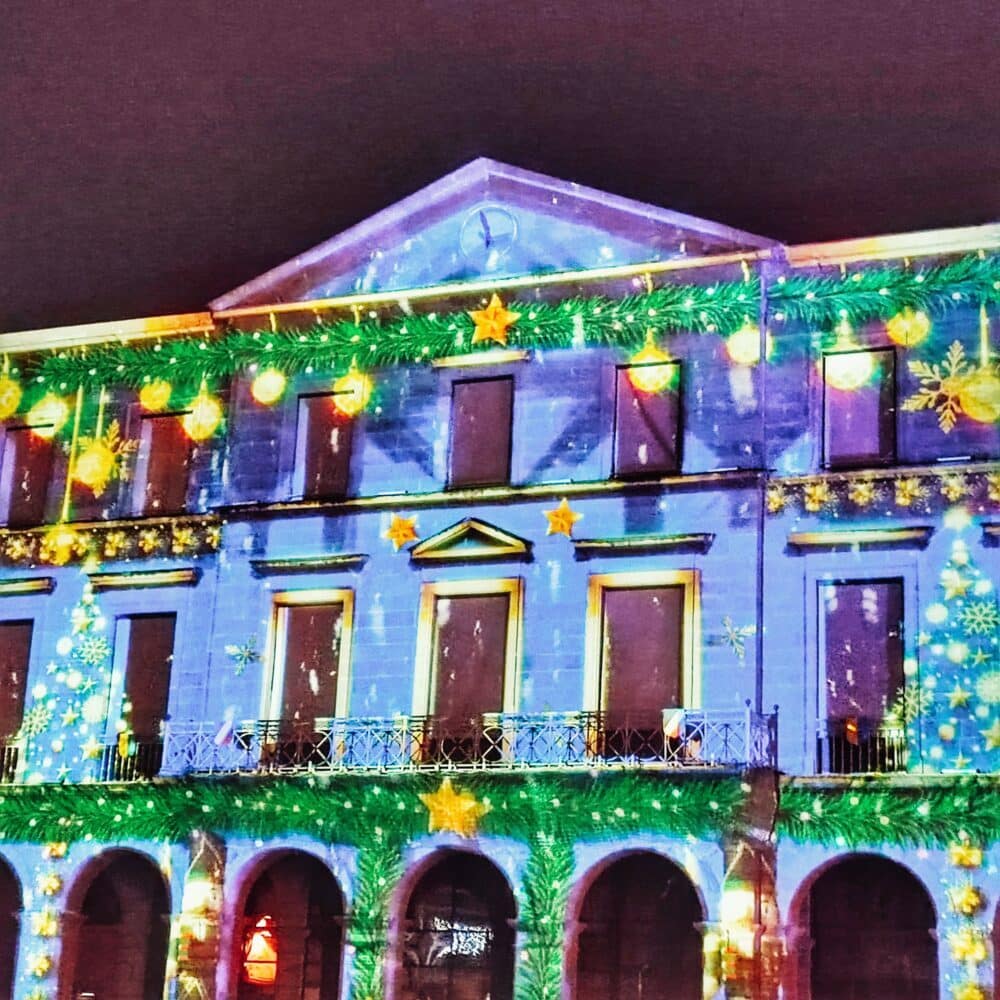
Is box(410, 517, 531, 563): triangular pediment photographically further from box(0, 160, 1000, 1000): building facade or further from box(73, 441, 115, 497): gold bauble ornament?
box(73, 441, 115, 497): gold bauble ornament

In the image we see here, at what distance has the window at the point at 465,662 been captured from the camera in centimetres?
2023

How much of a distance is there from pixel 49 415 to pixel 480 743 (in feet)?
27.5

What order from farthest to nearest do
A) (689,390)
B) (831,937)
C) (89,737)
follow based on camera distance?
1. (89,737)
2. (689,390)
3. (831,937)

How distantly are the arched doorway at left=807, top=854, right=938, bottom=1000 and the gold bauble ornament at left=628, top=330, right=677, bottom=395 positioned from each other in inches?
241

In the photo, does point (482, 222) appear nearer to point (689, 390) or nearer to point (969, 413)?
point (689, 390)

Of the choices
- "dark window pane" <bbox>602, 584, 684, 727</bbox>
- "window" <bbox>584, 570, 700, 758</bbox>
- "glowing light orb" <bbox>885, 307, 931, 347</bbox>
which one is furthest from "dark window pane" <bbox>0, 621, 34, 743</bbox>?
"glowing light orb" <bbox>885, 307, 931, 347</bbox>

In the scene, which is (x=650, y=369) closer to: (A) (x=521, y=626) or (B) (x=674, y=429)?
(B) (x=674, y=429)

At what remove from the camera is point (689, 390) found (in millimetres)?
20859

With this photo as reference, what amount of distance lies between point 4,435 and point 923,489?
12874mm

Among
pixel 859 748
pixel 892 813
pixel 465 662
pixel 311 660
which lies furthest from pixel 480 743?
pixel 892 813

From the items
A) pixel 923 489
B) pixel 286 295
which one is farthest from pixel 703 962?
pixel 286 295

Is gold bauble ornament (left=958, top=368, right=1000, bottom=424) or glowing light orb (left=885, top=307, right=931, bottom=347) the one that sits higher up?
glowing light orb (left=885, top=307, right=931, bottom=347)

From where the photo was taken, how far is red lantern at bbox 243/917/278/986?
21.0 m

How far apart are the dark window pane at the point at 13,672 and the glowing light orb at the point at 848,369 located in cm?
1129
